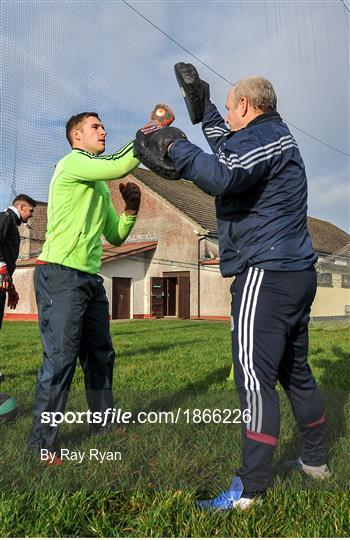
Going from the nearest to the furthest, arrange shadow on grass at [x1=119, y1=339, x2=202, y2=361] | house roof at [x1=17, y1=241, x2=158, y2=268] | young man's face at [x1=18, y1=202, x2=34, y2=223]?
1. young man's face at [x1=18, y1=202, x2=34, y2=223]
2. house roof at [x1=17, y1=241, x2=158, y2=268]
3. shadow on grass at [x1=119, y1=339, x2=202, y2=361]

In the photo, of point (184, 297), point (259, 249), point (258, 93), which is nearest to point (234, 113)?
point (258, 93)

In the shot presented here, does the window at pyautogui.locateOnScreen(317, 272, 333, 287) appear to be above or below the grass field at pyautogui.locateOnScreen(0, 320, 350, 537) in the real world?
above

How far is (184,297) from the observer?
201 inches

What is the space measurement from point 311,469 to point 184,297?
2765 mm

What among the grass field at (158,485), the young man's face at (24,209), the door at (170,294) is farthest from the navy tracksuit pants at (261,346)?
the door at (170,294)

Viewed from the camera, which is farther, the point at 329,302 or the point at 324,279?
the point at 329,302

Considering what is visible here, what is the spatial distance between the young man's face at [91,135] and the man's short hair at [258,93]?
867 millimetres

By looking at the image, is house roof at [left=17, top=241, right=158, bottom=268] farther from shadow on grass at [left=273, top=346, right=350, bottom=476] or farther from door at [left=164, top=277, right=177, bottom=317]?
shadow on grass at [left=273, top=346, right=350, bottom=476]

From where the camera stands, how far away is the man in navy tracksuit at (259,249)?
203cm

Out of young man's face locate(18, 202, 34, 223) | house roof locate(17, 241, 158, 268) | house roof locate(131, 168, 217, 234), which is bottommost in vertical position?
house roof locate(17, 241, 158, 268)

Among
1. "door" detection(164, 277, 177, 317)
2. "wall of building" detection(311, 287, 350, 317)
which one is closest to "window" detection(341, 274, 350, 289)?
"wall of building" detection(311, 287, 350, 317)

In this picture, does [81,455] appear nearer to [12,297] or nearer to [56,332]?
[56,332]

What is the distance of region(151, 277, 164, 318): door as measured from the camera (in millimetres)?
5205

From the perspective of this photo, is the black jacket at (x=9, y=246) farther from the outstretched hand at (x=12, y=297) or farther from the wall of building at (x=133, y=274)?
the wall of building at (x=133, y=274)
